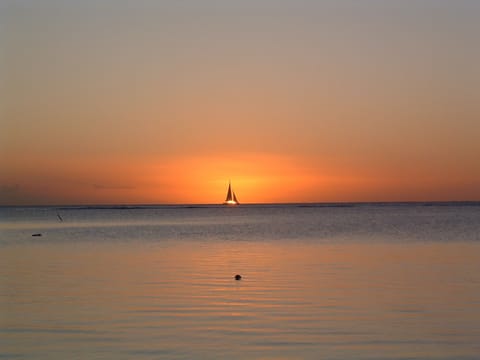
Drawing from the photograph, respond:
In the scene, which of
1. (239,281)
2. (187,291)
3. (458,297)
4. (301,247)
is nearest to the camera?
(458,297)

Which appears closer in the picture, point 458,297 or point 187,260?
point 458,297

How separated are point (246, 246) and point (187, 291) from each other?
24049 mm

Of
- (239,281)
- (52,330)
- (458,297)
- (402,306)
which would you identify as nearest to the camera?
(52,330)

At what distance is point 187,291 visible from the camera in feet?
78.2

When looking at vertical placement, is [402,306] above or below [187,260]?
below

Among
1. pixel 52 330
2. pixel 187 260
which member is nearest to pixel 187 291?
pixel 52 330

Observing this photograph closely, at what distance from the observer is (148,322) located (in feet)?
59.8

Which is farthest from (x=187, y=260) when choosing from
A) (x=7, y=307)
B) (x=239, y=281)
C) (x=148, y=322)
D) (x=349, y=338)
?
(x=349, y=338)

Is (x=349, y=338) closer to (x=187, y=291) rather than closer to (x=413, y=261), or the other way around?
(x=187, y=291)

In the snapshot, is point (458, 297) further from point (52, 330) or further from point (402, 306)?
point (52, 330)

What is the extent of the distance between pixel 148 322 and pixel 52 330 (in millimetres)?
2382

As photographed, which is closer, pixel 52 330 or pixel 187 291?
pixel 52 330

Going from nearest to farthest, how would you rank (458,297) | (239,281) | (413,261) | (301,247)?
1. (458,297)
2. (239,281)
3. (413,261)
4. (301,247)

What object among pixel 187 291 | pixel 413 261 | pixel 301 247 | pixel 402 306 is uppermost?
pixel 301 247
